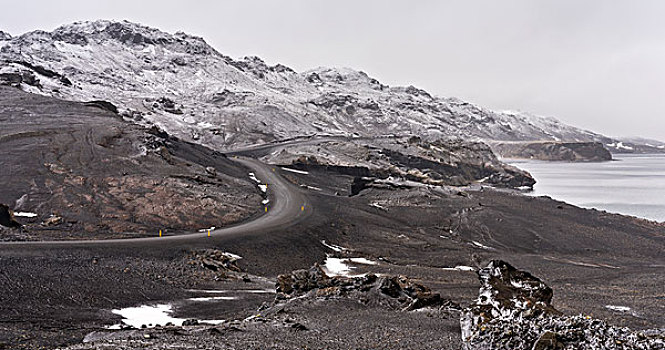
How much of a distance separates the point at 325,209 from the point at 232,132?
228 feet

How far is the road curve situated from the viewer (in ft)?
77.8

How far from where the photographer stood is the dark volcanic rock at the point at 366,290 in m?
15.9

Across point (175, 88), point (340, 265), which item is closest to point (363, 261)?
point (340, 265)

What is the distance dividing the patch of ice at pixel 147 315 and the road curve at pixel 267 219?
8376 millimetres

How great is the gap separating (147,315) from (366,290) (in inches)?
303

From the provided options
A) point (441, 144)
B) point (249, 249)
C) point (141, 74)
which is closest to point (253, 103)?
point (141, 74)

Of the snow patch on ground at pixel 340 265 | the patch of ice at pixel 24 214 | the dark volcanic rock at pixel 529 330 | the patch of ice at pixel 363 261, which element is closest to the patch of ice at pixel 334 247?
the snow patch on ground at pixel 340 265

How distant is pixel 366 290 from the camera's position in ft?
54.6

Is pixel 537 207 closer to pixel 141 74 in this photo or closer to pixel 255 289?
pixel 255 289

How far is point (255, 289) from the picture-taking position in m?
21.0

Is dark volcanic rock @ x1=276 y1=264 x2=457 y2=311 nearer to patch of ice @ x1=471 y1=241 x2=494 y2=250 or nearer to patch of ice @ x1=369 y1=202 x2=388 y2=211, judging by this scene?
patch of ice @ x1=471 y1=241 x2=494 y2=250

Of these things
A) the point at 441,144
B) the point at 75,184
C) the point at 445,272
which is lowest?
the point at 445,272

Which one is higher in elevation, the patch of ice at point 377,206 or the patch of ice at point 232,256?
the patch of ice at point 377,206

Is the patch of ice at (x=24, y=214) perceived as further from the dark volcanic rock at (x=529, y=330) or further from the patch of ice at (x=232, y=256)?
the dark volcanic rock at (x=529, y=330)
